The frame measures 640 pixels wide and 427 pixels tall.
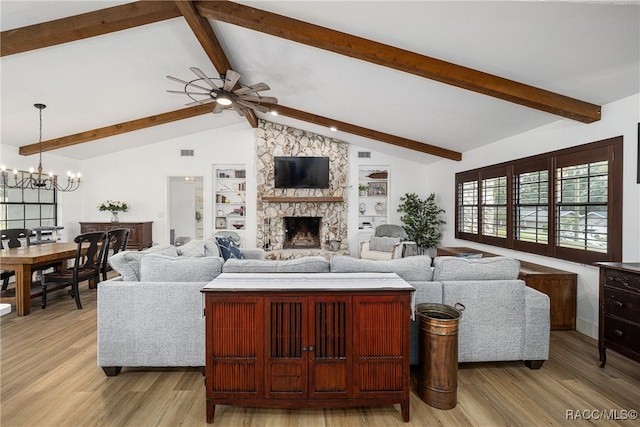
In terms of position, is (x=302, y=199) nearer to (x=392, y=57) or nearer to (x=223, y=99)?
(x=223, y=99)

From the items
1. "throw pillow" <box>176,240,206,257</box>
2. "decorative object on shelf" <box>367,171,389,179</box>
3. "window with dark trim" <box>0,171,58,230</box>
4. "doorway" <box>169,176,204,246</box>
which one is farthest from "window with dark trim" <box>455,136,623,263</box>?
"window with dark trim" <box>0,171,58,230</box>

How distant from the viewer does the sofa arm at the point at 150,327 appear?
2623 mm

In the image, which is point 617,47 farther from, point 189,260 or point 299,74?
point 189,260

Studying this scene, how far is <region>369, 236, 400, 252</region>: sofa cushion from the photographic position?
21.3 ft

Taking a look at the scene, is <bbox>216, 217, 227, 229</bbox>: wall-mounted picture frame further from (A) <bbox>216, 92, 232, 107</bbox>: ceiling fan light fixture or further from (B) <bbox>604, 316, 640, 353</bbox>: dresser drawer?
(B) <bbox>604, 316, 640, 353</bbox>: dresser drawer

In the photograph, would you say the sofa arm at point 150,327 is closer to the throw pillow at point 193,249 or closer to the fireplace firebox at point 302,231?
the throw pillow at point 193,249

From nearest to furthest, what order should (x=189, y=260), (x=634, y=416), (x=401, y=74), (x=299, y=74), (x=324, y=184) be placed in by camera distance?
1. (x=634, y=416)
2. (x=189, y=260)
3. (x=401, y=74)
4. (x=299, y=74)
5. (x=324, y=184)

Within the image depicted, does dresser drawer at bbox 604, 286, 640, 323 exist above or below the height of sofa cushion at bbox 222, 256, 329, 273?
below

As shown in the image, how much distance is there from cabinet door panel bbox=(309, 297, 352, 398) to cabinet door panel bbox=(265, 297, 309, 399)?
0.06 meters

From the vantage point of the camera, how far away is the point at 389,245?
6543mm

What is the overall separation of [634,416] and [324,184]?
248 inches

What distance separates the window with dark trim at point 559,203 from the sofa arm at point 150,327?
4.11 metres

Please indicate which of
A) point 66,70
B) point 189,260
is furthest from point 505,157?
point 66,70

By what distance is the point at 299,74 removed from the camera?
14.9 feet
